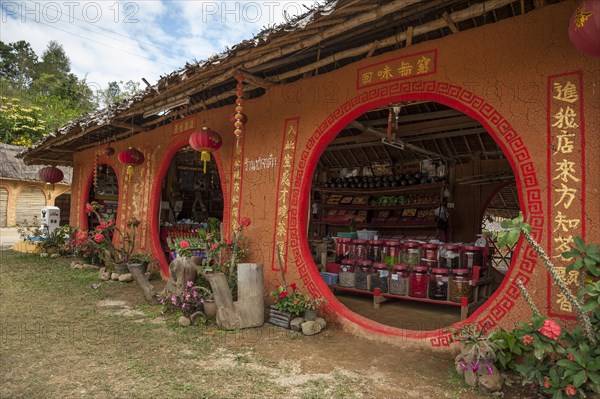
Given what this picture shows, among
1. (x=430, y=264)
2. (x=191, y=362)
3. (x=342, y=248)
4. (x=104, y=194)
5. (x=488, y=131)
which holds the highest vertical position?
(x=488, y=131)

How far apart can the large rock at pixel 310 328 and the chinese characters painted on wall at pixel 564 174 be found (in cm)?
223

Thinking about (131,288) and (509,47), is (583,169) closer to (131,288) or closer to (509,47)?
(509,47)

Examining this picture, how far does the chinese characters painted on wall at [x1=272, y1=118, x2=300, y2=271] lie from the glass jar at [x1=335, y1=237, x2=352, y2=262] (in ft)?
5.02

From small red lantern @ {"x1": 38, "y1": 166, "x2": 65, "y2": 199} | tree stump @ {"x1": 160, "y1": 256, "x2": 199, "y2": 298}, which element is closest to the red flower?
tree stump @ {"x1": 160, "y1": 256, "x2": 199, "y2": 298}

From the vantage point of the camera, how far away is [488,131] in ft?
11.6

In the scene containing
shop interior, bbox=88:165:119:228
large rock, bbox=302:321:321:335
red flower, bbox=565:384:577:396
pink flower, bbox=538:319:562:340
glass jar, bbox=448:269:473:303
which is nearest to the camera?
red flower, bbox=565:384:577:396

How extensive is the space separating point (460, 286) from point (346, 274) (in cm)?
174

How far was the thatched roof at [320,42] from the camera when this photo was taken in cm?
345

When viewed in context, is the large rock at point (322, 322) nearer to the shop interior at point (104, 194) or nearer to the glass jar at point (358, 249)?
the glass jar at point (358, 249)

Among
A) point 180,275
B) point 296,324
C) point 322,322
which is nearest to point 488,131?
point 322,322

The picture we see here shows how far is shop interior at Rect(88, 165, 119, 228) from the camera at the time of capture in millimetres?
11859

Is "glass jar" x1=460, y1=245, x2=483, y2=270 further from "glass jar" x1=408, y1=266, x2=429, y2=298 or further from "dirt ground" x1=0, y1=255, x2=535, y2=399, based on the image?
"dirt ground" x1=0, y1=255, x2=535, y2=399

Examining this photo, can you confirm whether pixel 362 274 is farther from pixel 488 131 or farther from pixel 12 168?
pixel 12 168

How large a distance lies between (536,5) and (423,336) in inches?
120
